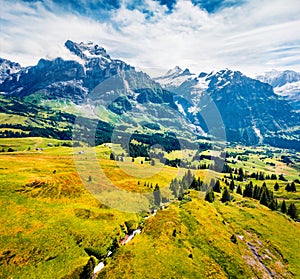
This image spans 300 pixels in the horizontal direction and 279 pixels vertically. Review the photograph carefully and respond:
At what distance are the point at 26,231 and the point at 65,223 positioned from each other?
474 inches

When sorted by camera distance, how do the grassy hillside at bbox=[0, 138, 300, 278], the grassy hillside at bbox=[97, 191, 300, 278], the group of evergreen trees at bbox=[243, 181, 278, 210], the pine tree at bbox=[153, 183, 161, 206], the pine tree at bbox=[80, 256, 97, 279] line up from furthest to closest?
the group of evergreen trees at bbox=[243, 181, 278, 210] < the pine tree at bbox=[153, 183, 161, 206] < the grassy hillside at bbox=[97, 191, 300, 278] < the grassy hillside at bbox=[0, 138, 300, 278] < the pine tree at bbox=[80, 256, 97, 279]

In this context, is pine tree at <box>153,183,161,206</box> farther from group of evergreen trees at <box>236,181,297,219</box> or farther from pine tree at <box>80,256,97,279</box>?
pine tree at <box>80,256,97,279</box>

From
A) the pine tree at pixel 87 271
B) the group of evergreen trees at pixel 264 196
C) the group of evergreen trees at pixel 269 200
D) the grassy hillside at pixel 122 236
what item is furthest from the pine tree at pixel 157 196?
the pine tree at pixel 87 271

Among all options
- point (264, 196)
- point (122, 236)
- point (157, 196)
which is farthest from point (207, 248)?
point (264, 196)

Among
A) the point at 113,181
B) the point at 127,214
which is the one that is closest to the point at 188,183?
the point at 113,181

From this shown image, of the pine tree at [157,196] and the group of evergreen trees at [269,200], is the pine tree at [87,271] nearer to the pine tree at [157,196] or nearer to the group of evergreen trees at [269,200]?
the pine tree at [157,196]

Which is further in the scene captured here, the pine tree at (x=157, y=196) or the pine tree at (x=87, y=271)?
the pine tree at (x=157, y=196)

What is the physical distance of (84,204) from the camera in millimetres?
102062

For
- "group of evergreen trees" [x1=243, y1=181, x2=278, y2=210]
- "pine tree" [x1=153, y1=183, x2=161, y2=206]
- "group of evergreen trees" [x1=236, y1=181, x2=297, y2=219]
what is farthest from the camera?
"group of evergreen trees" [x1=243, y1=181, x2=278, y2=210]

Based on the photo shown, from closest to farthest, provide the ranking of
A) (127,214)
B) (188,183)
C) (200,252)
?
(200,252), (127,214), (188,183)

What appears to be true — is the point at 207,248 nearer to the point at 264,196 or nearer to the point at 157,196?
the point at 157,196

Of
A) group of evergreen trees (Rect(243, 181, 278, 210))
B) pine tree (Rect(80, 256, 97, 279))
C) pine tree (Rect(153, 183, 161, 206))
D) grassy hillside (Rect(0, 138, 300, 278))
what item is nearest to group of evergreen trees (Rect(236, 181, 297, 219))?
group of evergreen trees (Rect(243, 181, 278, 210))

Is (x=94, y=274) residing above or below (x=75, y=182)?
below

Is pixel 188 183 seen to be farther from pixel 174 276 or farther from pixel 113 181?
pixel 174 276
